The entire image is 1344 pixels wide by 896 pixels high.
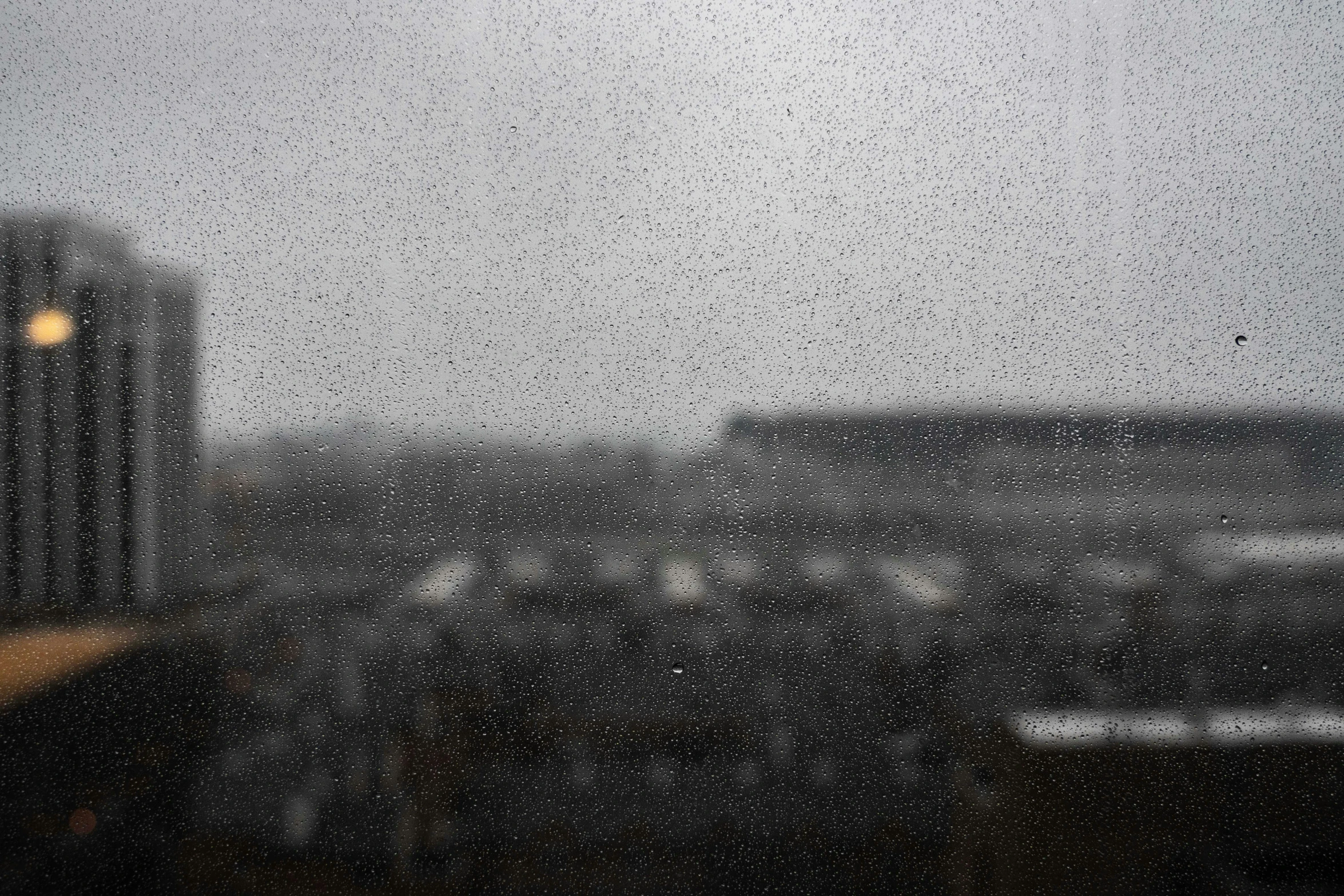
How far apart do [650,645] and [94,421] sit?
2.46ft

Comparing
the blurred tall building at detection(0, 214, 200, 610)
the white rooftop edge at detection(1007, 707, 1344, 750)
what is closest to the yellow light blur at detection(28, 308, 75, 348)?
the blurred tall building at detection(0, 214, 200, 610)

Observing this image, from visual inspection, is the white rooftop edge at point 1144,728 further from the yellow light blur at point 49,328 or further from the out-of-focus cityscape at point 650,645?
the yellow light blur at point 49,328

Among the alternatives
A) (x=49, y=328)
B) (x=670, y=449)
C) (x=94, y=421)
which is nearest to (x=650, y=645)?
(x=670, y=449)

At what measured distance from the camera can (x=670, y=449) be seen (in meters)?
0.89

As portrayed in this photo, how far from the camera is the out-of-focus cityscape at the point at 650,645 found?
2.85ft

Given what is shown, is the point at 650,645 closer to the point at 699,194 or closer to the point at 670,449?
the point at 670,449

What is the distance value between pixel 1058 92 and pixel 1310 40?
35 centimetres

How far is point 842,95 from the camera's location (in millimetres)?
902

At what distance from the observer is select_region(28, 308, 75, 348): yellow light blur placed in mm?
876

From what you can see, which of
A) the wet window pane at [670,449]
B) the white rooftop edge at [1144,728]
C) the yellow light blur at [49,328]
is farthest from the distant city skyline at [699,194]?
the white rooftop edge at [1144,728]

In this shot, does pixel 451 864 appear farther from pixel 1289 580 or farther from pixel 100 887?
pixel 1289 580

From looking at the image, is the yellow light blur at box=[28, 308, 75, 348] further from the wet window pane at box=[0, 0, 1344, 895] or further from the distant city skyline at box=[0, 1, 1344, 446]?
the distant city skyline at box=[0, 1, 1344, 446]

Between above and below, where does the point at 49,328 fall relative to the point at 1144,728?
above

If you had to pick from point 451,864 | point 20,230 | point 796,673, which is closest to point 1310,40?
point 796,673
